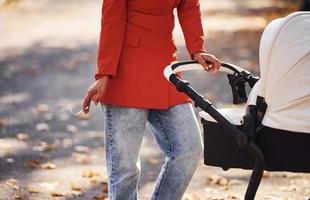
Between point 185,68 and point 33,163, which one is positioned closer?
point 185,68

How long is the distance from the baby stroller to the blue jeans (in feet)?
1.06

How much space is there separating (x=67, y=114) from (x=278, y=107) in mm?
5659

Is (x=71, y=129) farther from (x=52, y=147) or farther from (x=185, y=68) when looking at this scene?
(x=185, y=68)

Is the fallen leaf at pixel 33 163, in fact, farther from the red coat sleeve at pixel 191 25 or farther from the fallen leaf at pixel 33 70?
the fallen leaf at pixel 33 70

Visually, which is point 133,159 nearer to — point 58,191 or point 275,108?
point 275,108

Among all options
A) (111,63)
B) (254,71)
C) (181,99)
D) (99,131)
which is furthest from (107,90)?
(254,71)

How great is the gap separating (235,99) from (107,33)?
87 cm

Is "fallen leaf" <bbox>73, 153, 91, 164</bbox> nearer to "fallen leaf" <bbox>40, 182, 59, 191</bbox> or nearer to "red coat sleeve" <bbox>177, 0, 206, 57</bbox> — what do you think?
"fallen leaf" <bbox>40, 182, 59, 191</bbox>

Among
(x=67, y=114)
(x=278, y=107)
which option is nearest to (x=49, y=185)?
(x=67, y=114)

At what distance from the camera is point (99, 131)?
27.6 feet

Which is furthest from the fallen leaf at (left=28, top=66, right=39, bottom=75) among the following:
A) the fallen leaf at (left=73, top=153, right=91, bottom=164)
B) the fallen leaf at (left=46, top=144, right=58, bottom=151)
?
the fallen leaf at (left=73, top=153, right=91, bottom=164)

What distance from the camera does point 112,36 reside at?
396 centimetres

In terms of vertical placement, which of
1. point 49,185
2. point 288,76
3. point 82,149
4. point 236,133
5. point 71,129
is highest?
point 288,76

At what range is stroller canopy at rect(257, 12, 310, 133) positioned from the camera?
147 inches
